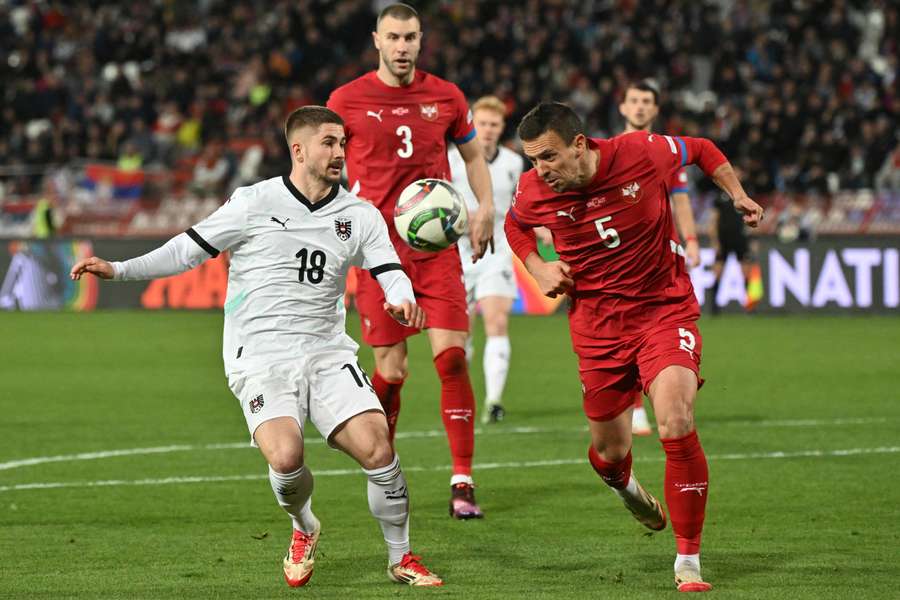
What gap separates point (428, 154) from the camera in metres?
8.29

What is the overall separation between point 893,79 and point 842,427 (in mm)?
16236

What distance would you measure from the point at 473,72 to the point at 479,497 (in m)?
21.4

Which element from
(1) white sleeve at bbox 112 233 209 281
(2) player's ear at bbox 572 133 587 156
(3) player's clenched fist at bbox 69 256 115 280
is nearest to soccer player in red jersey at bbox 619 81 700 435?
(2) player's ear at bbox 572 133 587 156

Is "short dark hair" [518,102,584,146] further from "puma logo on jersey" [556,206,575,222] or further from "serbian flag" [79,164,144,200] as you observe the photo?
"serbian flag" [79,164,144,200]

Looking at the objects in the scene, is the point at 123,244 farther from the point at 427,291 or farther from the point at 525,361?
the point at 427,291

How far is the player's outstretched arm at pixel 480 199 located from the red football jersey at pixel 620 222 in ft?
3.99

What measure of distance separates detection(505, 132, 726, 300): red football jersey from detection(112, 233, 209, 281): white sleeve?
1504 mm

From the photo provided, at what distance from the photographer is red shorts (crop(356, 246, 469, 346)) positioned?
8.27 metres

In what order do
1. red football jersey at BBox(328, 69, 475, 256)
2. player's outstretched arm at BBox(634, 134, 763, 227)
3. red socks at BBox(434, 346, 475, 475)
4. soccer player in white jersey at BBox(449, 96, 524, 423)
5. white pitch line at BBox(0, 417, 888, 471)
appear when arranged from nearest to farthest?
player's outstretched arm at BBox(634, 134, 763, 227) < red socks at BBox(434, 346, 475, 475) < red football jersey at BBox(328, 69, 475, 256) < white pitch line at BBox(0, 417, 888, 471) < soccer player in white jersey at BBox(449, 96, 524, 423)

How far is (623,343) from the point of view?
6594 mm

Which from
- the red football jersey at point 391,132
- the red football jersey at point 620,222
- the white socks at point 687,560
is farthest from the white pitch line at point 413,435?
the white socks at point 687,560

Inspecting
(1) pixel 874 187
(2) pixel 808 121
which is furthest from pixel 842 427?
(2) pixel 808 121

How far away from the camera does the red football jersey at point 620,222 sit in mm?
6598

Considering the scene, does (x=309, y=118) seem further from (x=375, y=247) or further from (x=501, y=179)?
(x=501, y=179)
